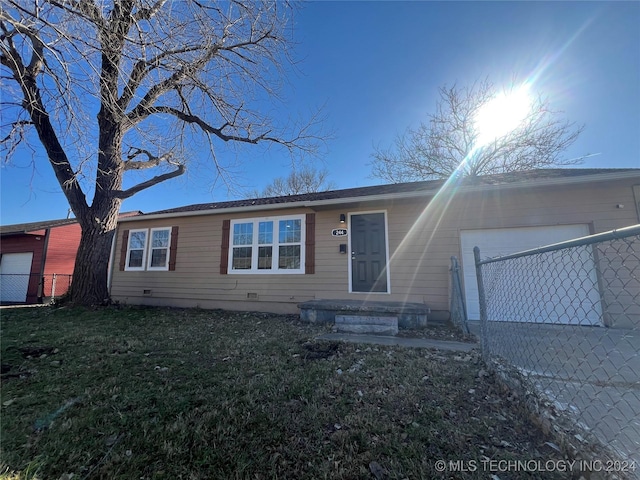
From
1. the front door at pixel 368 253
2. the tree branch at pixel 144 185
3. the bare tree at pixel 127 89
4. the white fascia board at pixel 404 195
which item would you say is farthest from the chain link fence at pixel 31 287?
the front door at pixel 368 253

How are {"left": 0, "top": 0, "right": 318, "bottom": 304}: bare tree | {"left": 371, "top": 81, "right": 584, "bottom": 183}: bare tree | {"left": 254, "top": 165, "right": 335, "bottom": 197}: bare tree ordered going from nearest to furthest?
{"left": 0, "top": 0, "right": 318, "bottom": 304}: bare tree, {"left": 371, "top": 81, "right": 584, "bottom": 183}: bare tree, {"left": 254, "top": 165, "right": 335, "bottom": 197}: bare tree

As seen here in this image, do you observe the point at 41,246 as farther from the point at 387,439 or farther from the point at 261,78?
the point at 387,439

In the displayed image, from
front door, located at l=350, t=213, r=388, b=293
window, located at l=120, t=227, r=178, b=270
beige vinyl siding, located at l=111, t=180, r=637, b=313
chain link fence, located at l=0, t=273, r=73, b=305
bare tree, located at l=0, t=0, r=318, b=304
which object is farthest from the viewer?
chain link fence, located at l=0, t=273, r=73, b=305

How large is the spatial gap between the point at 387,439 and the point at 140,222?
9401 mm

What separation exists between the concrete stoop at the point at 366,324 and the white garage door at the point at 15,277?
602 inches

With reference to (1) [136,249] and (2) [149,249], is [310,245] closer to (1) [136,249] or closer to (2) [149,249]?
(2) [149,249]

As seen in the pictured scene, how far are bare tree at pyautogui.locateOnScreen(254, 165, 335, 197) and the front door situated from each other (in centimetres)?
1162

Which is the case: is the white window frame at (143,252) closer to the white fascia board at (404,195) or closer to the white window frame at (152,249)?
the white window frame at (152,249)

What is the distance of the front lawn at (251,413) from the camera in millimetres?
1649

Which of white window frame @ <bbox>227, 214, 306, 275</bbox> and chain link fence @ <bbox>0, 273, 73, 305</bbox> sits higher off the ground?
white window frame @ <bbox>227, 214, 306, 275</bbox>

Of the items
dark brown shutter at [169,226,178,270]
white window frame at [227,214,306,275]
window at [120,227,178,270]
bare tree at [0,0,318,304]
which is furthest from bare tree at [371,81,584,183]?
Answer: window at [120,227,178,270]

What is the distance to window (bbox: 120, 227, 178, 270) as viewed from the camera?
324 inches

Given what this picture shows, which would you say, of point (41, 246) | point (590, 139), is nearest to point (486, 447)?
point (590, 139)

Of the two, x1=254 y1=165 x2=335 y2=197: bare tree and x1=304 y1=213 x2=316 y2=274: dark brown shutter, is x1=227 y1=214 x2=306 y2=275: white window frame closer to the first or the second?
x1=304 y1=213 x2=316 y2=274: dark brown shutter
